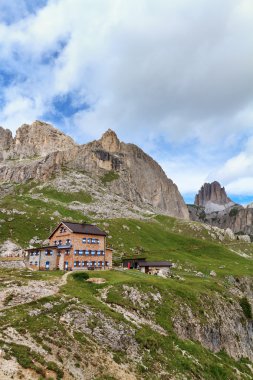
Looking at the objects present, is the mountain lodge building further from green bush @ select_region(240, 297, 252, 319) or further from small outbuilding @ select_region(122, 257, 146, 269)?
green bush @ select_region(240, 297, 252, 319)

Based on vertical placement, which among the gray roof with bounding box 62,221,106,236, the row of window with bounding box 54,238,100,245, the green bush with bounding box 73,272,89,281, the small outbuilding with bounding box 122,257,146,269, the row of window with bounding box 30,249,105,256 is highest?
the gray roof with bounding box 62,221,106,236

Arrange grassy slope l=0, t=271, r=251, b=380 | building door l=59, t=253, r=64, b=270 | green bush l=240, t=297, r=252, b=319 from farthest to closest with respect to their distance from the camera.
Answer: building door l=59, t=253, r=64, b=270 → green bush l=240, t=297, r=252, b=319 → grassy slope l=0, t=271, r=251, b=380

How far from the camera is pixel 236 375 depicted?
176 ft

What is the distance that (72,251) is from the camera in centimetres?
8981

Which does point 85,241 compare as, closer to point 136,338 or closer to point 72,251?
point 72,251

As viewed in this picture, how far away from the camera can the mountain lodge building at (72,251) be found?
90250mm

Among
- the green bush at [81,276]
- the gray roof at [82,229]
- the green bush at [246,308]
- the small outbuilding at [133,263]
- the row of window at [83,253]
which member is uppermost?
the gray roof at [82,229]

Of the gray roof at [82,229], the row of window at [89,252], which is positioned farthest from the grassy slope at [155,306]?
the gray roof at [82,229]

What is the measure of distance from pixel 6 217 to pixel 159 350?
392ft

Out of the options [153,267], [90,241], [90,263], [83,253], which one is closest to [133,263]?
[153,267]

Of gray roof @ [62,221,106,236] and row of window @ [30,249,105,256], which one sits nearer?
row of window @ [30,249,105,256]

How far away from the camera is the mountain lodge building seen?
296 ft

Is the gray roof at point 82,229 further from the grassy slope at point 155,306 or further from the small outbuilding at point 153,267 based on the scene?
the small outbuilding at point 153,267

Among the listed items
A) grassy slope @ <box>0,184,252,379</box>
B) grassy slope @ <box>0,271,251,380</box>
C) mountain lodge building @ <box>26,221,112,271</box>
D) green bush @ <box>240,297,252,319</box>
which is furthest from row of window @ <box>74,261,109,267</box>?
green bush @ <box>240,297,252,319</box>
